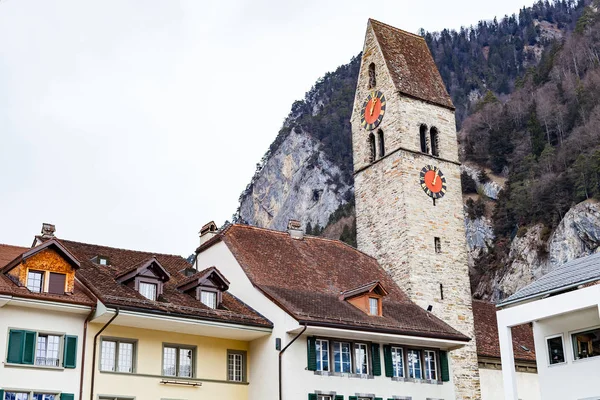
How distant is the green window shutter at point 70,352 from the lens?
28125 millimetres

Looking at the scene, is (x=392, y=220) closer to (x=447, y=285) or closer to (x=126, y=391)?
(x=447, y=285)

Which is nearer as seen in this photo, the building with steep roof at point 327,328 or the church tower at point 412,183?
the building with steep roof at point 327,328

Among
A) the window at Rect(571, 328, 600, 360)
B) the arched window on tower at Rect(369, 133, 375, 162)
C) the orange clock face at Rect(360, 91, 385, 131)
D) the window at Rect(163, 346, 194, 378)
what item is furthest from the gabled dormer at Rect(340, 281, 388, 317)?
the orange clock face at Rect(360, 91, 385, 131)

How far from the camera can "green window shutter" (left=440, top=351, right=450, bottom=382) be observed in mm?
34938

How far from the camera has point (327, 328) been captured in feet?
104

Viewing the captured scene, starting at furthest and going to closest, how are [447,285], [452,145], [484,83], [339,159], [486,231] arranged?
[484,83] → [339,159] → [486,231] → [452,145] → [447,285]

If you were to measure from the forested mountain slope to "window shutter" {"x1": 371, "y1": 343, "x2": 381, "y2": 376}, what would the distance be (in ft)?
145

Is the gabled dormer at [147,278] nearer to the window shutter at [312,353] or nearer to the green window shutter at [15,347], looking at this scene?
the green window shutter at [15,347]

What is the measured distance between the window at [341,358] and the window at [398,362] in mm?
2062

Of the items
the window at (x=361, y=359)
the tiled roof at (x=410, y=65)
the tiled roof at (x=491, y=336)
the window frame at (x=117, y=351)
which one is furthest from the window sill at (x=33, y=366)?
the tiled roof at (x=410, y=65)

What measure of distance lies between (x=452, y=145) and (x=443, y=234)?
218 inches

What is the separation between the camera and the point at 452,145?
148 feet

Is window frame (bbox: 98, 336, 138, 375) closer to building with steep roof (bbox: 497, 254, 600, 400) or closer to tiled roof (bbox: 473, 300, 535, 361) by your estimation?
building with steep roof (bbox: 497, 254, 600, 400)

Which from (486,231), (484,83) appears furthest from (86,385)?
(484,83)
